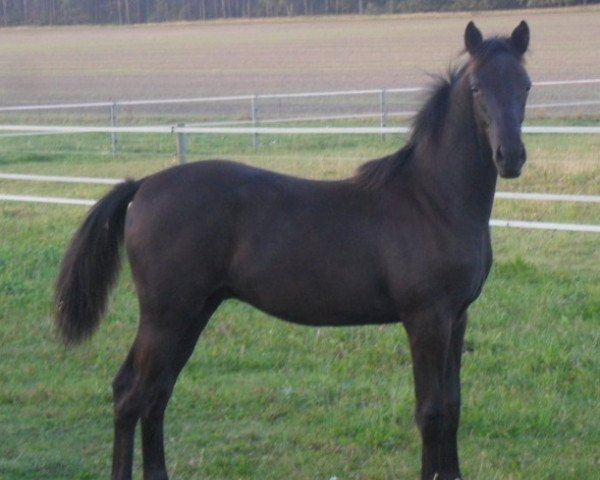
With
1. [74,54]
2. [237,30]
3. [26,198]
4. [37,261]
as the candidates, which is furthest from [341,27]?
[37,261]

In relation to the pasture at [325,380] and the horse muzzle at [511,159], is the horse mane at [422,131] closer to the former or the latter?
the horse muzzle at [511,159]

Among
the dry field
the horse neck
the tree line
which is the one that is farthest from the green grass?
the tree line

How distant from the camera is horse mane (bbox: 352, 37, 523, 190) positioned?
4.84m

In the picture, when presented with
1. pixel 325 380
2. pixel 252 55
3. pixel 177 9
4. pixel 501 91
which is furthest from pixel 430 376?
pixel 252 55

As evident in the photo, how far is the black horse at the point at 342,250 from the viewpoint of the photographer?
183 inches

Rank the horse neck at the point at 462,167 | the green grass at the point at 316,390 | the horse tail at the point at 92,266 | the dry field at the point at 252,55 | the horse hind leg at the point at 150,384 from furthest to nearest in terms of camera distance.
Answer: the dry field at the point at 252,55
the green grass at the point at 316,390
the horse tail at the point at 92,266
the horse hind leg at the point at 150,384
the horse neck at the point at 462,167

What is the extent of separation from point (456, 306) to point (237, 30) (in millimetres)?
37773

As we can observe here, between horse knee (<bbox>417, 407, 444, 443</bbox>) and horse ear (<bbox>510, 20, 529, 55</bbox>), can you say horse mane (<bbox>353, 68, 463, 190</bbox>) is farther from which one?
horse knee (<bbox>417, 407, 444, 443</bbox>)

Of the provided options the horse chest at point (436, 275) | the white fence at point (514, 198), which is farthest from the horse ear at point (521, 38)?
the white fence at point (514, 198)

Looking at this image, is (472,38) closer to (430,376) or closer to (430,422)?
(430,376)

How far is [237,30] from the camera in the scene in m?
41.5

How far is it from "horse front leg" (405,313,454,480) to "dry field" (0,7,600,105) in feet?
84.1

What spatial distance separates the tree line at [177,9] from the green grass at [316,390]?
73.7 ft

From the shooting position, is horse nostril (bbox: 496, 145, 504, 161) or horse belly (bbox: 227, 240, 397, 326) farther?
horse belly (bbox: 227, 240, 397, 326)
